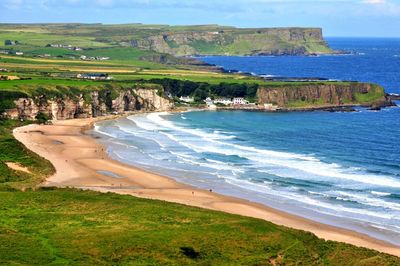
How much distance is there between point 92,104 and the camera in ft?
483

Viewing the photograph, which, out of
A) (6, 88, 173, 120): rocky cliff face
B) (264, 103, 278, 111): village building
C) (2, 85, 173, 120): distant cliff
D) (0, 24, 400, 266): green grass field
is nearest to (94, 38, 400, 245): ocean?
(6, 88, 173, 120): rocky cliff face

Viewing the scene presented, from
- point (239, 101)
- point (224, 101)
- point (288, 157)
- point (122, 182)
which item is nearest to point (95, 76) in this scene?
point (224, 101)

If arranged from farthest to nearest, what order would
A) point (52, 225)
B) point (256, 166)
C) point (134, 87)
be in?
point (134, 87) < point (256, 166) < point (52, 225)

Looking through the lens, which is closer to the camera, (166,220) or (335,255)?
(335,255)

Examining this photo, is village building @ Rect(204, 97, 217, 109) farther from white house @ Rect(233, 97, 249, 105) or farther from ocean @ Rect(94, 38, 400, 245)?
ocean @ Rect(94, 38, 400, 245)

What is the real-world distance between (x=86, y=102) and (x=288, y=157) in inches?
2374

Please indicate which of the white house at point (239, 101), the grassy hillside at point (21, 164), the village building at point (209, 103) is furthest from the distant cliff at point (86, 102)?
the grassy hillside at point (21, 164)

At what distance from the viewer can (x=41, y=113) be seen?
13412 cm

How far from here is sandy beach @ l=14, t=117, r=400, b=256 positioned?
207 ft

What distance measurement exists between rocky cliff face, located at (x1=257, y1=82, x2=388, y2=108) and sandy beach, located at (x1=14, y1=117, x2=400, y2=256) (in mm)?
65835

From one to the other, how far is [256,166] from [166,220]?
35.5 metres

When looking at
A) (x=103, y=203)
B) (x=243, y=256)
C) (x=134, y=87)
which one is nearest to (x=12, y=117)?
(x=134, y=87)

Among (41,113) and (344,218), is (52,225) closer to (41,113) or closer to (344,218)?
(344,218)

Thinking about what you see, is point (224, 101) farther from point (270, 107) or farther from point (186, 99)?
point (270, 107)
